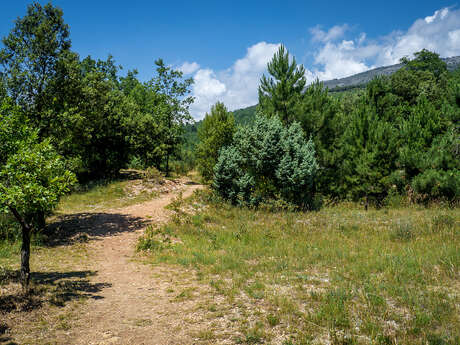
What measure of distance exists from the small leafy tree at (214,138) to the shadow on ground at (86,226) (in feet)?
26.5

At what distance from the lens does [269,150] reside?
16297mm

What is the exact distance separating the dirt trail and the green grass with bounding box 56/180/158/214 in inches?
290

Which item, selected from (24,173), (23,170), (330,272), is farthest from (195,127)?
(24,173)

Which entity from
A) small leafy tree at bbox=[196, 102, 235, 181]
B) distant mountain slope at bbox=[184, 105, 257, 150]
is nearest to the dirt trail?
small leafy tree at bbox=[196, 102, 235, 181]

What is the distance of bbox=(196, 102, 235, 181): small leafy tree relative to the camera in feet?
69.5

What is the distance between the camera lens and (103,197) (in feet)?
61.9

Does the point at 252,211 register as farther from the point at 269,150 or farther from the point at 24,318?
the point at 24,318

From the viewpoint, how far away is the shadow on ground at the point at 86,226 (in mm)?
11406

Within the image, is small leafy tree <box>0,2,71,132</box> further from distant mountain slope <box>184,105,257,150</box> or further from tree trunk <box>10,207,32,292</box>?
distant mountain slope <box>184,105,257,150</box>

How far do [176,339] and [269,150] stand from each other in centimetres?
1267

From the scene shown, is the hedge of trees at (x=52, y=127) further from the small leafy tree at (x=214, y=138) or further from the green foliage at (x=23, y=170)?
the small leafy tree at (x=214, y=138)

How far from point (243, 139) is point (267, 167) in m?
2.47

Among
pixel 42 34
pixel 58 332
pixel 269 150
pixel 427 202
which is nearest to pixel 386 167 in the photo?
pixel 427 202

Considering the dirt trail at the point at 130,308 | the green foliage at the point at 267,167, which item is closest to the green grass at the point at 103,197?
the green foliage at the point at 267,167
